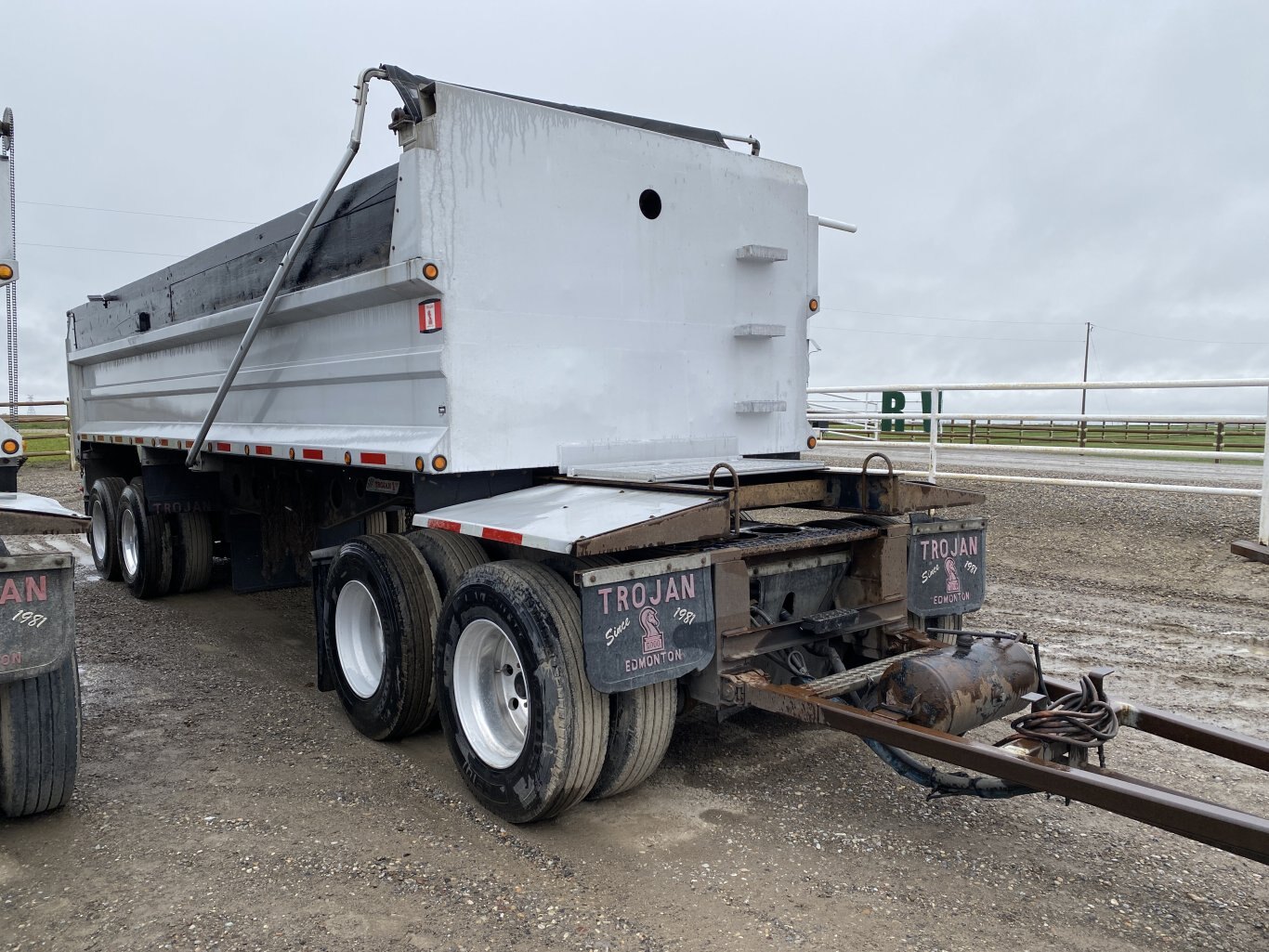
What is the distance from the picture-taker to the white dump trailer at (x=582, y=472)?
11.5 ft

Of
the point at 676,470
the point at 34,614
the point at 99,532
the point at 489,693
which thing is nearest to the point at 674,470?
the point at 676,470

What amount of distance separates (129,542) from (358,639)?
186 inches

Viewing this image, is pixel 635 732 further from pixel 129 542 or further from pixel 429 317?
pixel 129 542

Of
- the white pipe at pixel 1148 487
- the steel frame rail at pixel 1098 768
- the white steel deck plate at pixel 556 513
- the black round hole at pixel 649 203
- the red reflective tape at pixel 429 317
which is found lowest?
the steel frame rail at pixel 1098 768

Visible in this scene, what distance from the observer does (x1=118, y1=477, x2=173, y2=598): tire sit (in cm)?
804

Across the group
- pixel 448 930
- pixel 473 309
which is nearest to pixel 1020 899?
pixel 448 930

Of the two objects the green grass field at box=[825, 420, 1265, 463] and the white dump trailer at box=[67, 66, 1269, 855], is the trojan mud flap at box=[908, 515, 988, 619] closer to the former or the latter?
the white dump trailer at box=[67, 66, 1269, 855]

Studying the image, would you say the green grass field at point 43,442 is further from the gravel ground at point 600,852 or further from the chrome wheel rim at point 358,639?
the chrome wheel rim at point 358,639

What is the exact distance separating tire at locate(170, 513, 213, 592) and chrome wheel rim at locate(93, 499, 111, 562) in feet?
4.35

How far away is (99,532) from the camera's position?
30.6 ft

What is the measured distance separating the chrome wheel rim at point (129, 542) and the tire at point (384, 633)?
418 centimetres

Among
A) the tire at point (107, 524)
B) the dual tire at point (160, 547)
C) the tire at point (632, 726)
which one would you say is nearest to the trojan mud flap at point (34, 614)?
the tire at point (632, 726)

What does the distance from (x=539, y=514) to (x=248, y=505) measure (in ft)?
14.2

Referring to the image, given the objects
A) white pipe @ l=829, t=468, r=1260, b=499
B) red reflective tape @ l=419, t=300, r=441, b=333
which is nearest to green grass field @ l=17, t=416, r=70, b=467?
white pipe @ l=829, t=468, r=1260, b=499
